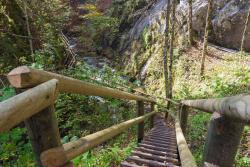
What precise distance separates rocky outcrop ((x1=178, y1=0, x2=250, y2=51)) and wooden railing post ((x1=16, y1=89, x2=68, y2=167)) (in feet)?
43.6

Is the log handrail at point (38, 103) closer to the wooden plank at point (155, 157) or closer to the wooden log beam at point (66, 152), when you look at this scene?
the wooden log beam at point (66, 152)

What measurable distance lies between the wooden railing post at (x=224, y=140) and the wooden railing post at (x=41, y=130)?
2.79 feet

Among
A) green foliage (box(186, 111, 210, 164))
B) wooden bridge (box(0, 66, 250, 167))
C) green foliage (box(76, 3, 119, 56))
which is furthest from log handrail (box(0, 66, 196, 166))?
green foliage (box(76, 3, 119, 56))

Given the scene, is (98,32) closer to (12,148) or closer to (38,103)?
(12,148)

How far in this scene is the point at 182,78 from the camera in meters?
14.2

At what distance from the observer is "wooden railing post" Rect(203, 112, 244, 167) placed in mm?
1344

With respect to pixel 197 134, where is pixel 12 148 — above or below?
above

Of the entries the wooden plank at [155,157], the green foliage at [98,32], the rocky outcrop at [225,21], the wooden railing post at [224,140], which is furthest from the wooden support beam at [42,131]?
the green foliage at [98,32]

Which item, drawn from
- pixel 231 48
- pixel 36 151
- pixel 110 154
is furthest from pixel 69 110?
pixel 231 48

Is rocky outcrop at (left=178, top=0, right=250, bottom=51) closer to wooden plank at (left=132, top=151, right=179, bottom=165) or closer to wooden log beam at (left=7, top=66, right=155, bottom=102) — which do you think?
wooden plank at (left=132, top=151, right=179, bottom=165)

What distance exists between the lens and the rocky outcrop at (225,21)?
523 inches

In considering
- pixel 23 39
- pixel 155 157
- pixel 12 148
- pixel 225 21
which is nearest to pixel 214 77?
pixel 225 21

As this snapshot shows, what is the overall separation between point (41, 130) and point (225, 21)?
558 inches

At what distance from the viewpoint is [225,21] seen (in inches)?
544
